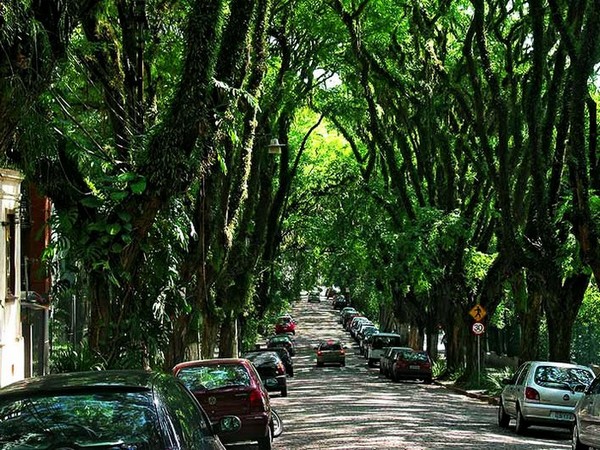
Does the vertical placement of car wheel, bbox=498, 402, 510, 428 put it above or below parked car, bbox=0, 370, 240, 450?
below

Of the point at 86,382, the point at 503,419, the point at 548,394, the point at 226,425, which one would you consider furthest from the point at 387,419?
the point at 86,382

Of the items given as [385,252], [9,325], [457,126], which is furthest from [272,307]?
[9,325]

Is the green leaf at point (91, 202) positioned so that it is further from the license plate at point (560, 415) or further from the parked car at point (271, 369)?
the parked car at point (271, 369)

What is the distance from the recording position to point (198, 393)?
15.6 m

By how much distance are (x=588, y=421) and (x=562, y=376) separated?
20.4ft

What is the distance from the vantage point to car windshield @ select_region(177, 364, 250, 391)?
15680 mm

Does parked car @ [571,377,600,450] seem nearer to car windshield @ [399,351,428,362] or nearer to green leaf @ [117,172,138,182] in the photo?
green leaf @ [117,172,138,182]

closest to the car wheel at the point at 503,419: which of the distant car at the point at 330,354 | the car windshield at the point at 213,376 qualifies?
the car windshield at the point at 213,376

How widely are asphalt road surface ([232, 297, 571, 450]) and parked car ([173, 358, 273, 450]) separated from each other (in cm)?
143

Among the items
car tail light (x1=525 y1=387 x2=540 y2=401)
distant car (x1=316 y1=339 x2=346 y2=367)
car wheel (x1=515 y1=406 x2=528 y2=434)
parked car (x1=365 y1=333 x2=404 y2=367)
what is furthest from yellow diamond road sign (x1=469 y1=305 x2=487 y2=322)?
distant car (x1=316 y1=339 x2=346 y2=367)

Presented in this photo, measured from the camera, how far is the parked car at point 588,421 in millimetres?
13969

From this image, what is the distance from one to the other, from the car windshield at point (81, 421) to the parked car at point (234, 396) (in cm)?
860

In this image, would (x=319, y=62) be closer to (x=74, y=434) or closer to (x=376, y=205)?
(x=376, y=205)

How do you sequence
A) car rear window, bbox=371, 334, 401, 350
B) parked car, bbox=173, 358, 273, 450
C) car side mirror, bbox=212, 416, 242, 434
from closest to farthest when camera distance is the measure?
car side mirror, bbox=212, 416, 242, 434
parked car, bbox=173, 358, 273, 450
car rear window, bbox=371, 334, 401, 350
